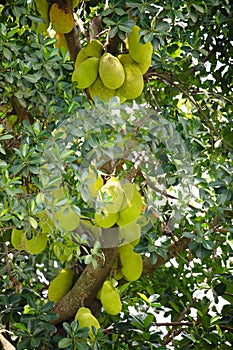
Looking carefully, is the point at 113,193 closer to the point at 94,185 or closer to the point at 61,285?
the point at 94,185

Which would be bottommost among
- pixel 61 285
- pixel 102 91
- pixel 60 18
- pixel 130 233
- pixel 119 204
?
pixel 61 285

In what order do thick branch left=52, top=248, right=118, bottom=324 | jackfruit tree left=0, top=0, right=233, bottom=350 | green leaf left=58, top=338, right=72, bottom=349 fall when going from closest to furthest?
jackfruit tree left=0, top=0, right=233, bottom=350 < green leaf left=58, top=338, right=72, bottom=349 < thick branch left=52, top=248, right=118, bottom=324

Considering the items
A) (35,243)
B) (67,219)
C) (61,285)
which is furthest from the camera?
(61,285)

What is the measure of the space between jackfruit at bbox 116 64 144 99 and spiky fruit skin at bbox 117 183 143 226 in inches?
7.1

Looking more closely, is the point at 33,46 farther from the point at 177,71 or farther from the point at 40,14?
the point at 177,71

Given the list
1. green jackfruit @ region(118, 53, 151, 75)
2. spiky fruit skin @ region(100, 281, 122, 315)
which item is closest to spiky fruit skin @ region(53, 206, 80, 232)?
spiky fruit skin @ region(100, 281, 122, 315)

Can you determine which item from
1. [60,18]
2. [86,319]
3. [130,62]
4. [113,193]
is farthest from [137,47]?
[86,319]

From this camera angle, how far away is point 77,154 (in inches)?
43.0

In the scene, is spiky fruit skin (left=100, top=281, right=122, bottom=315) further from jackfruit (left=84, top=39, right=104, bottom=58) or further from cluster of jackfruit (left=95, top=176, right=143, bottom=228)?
jackfruit (left=84, top=39, right=104, bottom=58)

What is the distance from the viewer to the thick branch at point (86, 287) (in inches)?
52.2

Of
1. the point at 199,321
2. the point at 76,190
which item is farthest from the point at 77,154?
the point at 199,321

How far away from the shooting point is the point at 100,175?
127 centimetres

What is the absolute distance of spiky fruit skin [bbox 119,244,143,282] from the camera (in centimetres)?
133

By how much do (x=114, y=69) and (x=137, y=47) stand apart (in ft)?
0.22
